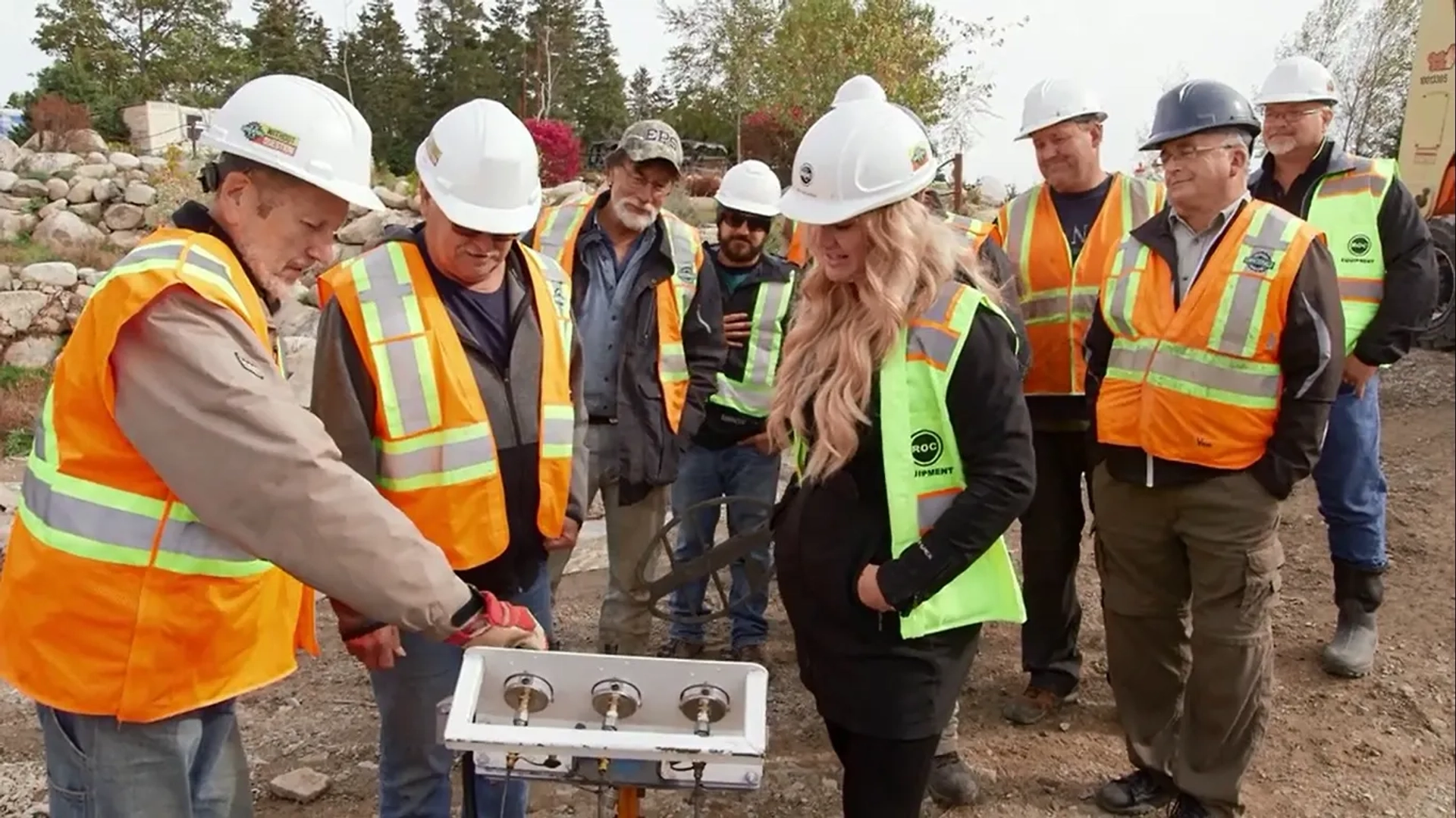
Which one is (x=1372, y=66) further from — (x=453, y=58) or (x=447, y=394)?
(x=453, y=58)

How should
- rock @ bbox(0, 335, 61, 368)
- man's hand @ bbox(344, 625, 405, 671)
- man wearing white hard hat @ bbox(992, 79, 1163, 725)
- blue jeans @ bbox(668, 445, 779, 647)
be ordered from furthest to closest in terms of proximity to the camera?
rock @ bbox(0, 335, 61, 368)
blue jeans @ bbox(668, 445, 779, 647)
man wearing white hard hat @ bbox(992, 79, 1163, 725)
man's hand @ bbox(344, 625, 405, 671)

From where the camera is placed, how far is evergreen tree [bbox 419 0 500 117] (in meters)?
33.5

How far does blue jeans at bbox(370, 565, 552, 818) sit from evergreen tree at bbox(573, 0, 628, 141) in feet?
115

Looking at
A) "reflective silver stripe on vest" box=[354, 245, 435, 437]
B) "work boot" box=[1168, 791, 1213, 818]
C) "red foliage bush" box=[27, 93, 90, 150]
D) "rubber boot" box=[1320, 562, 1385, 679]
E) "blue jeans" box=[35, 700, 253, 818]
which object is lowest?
"work boot" box=[1168, 791, 1213, 818]

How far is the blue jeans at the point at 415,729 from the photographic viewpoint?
2598mm

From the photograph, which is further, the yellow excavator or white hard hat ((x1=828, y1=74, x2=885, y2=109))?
the yellow excavator

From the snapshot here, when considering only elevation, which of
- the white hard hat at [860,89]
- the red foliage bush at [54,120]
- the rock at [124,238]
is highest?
the red foliage bush at [54,120]

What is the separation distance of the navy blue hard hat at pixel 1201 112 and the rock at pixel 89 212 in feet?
52.2

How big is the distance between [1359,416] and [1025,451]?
292 cm

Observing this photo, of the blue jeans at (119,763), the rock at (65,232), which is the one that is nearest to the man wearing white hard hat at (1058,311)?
the blue jeans at (119,763)

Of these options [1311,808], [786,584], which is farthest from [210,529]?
[1311,808]

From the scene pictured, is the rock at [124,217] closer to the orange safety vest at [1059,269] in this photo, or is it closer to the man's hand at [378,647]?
the orange safety vest at [1059,269]

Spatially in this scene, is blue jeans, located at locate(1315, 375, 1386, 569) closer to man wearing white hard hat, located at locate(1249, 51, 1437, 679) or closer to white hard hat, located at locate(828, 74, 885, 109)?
man wearing white hard hat, located at locate(1249, 51, 1437, 679)

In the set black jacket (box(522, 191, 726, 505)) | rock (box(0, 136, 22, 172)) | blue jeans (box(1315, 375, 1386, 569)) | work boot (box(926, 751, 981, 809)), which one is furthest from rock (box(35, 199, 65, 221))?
blue jeans (box(1315, 375, 1386, 569))
